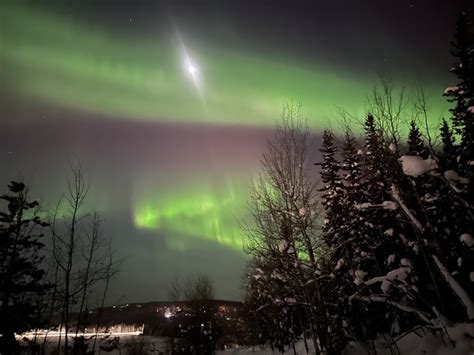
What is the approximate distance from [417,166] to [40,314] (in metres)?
19.3

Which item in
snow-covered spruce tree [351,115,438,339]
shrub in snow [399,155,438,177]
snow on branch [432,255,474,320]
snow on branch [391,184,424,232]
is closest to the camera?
shrub in snow [399,155,438,177]

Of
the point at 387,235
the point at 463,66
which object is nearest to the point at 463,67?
the point at 463,66

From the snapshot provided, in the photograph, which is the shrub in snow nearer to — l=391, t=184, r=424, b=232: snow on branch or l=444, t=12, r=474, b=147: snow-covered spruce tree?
l=391, t=184, r=424, b=232: snow on branch

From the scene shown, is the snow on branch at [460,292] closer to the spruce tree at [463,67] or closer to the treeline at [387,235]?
the treeline at [387,235]

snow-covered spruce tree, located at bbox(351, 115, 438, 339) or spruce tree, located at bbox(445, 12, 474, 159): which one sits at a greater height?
spruce tree, located at bbox(445, 12, 474, 159)

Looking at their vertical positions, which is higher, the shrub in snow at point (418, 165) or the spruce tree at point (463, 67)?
the spruce tree at point (463, 67)

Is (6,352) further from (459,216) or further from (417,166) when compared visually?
(459,216)

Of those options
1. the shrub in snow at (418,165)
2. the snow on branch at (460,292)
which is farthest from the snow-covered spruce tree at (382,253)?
the shrub in snow at (418,165)

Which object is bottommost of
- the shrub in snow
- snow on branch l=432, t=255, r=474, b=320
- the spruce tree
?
snow on branch l=432, t=255, r=474, b=320

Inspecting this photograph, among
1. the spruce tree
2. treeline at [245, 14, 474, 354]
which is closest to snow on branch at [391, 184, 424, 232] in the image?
treeline at [245, 14, 474, 354]

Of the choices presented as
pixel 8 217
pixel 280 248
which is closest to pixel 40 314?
pixel 8 217

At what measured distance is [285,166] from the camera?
41.8 feet

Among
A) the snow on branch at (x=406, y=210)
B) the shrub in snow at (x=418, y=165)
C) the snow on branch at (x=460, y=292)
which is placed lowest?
the snow on branch at (x=460, y=292)

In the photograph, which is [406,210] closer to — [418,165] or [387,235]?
[418,165]
